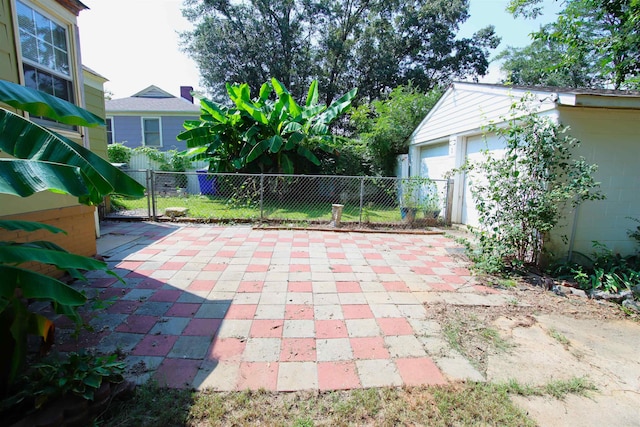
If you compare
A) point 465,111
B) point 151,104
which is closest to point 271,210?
point 465,111

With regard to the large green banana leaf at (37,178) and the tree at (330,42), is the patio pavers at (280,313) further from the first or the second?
the tree at (330,42)

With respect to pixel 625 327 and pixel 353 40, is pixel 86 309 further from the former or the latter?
pixel 353 40

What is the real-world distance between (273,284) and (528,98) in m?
5.03

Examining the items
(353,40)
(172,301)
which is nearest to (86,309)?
(172,301)

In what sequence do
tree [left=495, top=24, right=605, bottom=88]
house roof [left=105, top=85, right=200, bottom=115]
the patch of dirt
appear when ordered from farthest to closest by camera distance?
tree [left=495, top=24, right=605, bottom=88] → house roof [left=105, top=85, right=200, bottom=115] → the patch of dirt

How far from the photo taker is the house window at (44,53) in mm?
3834

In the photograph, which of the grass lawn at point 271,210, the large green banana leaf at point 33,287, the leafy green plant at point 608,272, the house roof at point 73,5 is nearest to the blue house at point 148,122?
the grass lawn at point 271,210

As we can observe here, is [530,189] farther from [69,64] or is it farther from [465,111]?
[69,64]

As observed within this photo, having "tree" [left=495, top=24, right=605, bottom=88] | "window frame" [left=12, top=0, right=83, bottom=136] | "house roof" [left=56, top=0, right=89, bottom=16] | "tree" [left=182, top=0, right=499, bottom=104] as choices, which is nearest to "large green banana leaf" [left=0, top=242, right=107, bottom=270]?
"window frame" [left=12, top=0, right=83, bottom=136]

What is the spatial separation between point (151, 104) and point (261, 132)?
10.0m

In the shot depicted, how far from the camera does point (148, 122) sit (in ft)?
53.7

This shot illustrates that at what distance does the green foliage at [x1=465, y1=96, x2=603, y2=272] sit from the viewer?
4332 mm

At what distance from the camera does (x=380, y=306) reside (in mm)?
3447

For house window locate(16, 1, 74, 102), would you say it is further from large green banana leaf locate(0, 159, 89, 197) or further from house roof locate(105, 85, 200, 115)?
house roof locate(105, 85, 200, 115)
